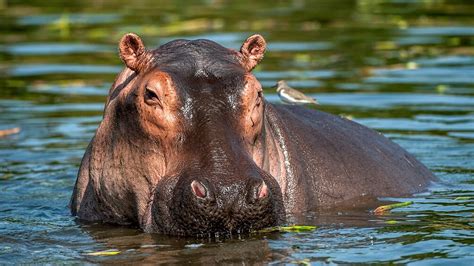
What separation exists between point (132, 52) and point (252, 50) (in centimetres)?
83

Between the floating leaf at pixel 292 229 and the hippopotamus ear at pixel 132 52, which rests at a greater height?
the hippopotamus ear at pixel 132 52

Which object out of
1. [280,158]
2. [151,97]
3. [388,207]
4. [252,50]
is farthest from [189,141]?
[388,207]

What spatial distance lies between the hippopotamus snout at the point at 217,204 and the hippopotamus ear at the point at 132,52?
1110mm

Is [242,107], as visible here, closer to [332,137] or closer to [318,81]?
[332,137]

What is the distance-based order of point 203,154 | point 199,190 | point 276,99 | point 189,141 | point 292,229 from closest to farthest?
1. point 199,190
2. point 203,154
3. point 189,141
4. point 292,229
5. point 276,99

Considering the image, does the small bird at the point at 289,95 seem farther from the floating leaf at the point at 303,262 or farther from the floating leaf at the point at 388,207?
the floating leaf at the point at 303,262

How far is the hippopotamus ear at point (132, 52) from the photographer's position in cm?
835

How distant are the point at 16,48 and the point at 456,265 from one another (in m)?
14.1

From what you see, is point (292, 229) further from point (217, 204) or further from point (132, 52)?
point (132, 52)

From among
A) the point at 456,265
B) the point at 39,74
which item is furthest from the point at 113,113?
the point at 39,74

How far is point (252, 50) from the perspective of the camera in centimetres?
850

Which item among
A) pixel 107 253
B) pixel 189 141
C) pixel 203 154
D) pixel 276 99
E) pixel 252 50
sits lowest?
pixel 107 253

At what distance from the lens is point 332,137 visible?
973 centimetres

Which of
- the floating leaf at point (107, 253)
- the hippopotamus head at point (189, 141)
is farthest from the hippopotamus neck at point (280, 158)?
the floating leaf at point (107, 253)
